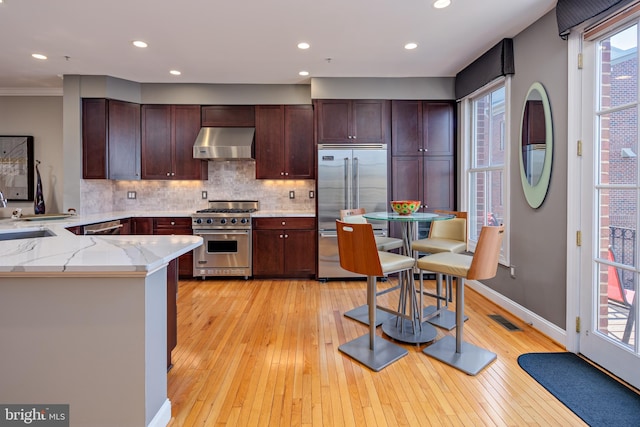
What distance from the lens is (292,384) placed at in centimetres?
200

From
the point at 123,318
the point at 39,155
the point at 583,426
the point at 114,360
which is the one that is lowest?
the point at 583,426

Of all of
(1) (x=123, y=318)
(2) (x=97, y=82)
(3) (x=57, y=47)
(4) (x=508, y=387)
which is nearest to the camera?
(1) (x=123, y=318)

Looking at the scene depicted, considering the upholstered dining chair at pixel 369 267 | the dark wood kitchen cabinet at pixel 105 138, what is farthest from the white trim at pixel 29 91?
the upholstered dining chair at pixel 369 267

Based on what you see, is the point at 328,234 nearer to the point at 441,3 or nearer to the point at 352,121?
the point at 352,121

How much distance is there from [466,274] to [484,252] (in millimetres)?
187

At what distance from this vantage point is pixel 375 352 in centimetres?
234

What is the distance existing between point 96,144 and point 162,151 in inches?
30.3

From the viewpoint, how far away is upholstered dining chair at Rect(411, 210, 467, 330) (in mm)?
2824

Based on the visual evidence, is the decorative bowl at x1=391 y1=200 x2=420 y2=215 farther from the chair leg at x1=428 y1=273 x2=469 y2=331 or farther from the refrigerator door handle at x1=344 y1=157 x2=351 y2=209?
the refrigerator door handle at x1=344 y1=157 x2=351 y2=209

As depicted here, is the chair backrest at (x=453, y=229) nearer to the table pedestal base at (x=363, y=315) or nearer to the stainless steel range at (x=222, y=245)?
the table pedestal base at (x=363, y=315)

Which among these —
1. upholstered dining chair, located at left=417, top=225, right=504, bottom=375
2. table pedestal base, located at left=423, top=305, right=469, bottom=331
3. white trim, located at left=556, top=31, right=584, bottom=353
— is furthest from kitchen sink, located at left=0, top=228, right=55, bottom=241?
white trim, located at left=556, top=31, right=584, bottom=353

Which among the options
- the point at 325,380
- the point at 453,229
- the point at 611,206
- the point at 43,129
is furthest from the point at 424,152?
the point at 43,129

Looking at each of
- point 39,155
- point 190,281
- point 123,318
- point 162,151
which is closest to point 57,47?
point 162,151

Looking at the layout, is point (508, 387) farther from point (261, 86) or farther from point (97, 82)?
point (97, 82)
